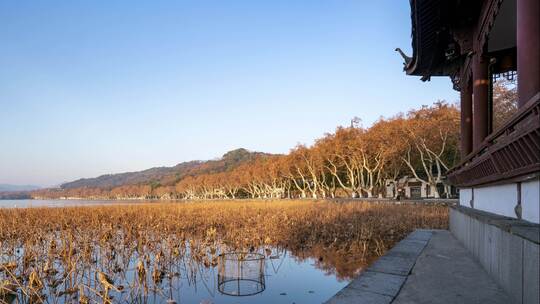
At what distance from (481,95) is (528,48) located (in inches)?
154

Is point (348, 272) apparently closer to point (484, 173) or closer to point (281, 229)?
point (484, 173)

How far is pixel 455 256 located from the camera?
6.62 meters

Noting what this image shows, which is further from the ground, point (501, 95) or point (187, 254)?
point (501, 95)

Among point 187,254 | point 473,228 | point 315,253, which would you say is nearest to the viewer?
point 473,228

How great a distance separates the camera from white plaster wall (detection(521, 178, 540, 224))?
369 cm

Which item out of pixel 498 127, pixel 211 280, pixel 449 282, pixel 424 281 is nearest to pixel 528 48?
pixel 498 127

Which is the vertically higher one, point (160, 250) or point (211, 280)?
point (160, 250)

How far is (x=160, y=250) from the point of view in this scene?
873 centimetres

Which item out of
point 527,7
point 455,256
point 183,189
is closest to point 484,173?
point 455,256

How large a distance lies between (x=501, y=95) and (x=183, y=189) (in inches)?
4395

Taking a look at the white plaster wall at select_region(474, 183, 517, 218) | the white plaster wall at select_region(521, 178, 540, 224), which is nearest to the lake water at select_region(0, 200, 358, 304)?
the white plaster wall at select_region(474, 183, 517, 218)

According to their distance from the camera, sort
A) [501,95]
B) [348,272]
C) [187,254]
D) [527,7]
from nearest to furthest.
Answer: [527,7] → [348,272] → [187,254] → [501,95]

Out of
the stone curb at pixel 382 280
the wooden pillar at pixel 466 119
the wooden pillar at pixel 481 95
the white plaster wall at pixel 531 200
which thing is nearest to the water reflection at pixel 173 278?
the stone curb at pixel 382 280

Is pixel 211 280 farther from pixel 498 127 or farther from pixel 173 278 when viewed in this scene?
pixel 498 127
